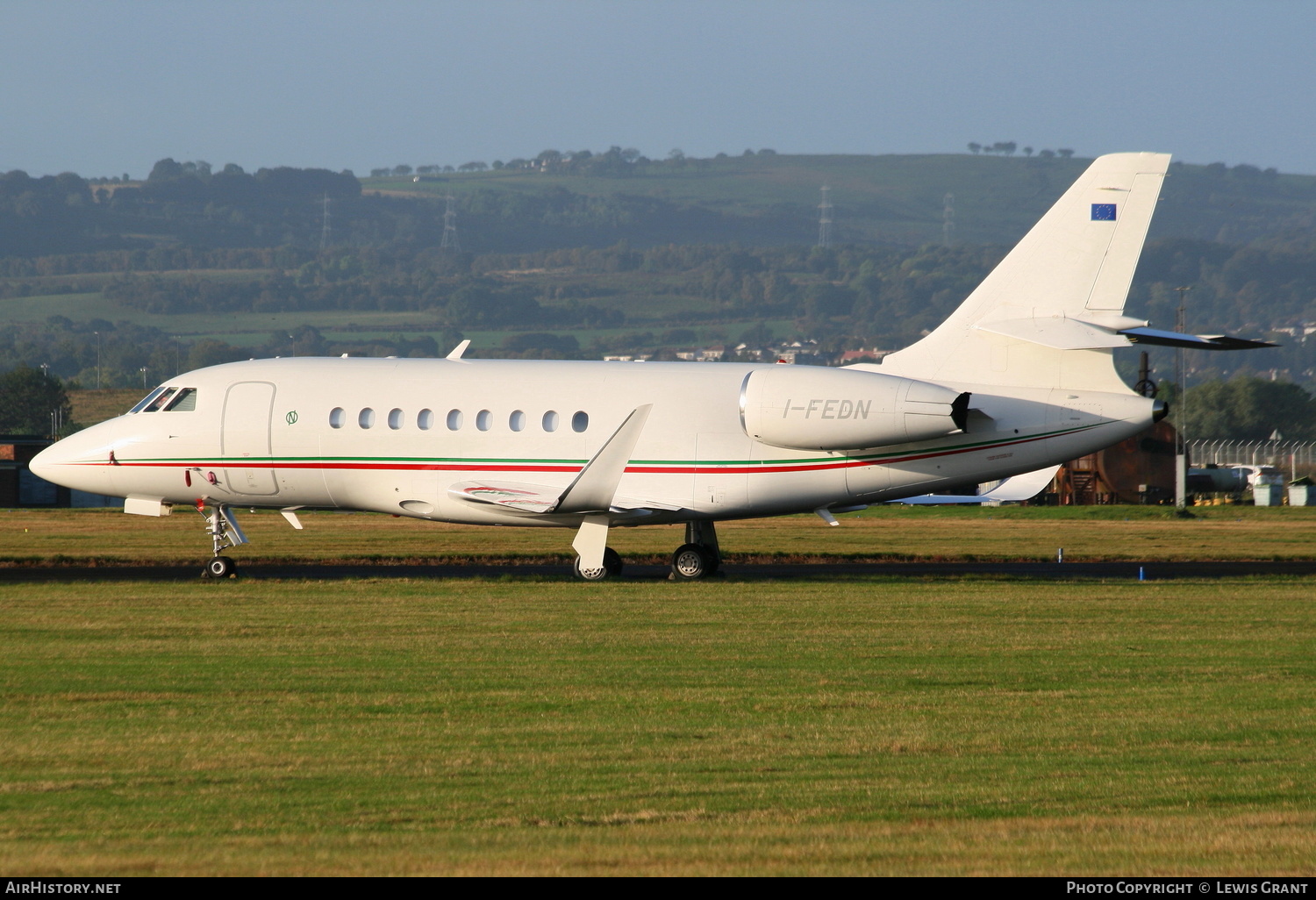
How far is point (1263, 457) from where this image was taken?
108938 mm

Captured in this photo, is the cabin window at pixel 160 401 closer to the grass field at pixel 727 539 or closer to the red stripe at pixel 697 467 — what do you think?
the red stripe at pixel 697 467

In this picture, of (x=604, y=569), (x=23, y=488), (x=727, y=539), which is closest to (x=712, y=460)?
(x=604, y=569)

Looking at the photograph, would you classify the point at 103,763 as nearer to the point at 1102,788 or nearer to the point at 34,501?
the point at 1102,788

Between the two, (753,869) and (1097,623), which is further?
(1097,623)

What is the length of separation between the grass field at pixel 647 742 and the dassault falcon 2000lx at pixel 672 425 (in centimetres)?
491

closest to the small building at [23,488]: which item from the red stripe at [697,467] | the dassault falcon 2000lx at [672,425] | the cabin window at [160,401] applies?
the cabin window at [160,401]

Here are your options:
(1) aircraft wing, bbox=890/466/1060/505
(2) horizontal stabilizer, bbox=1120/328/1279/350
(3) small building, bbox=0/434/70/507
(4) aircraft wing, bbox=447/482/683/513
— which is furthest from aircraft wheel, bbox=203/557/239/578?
(3) small building, bbox=0/434/70/507

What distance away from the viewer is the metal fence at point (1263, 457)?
3895 inches

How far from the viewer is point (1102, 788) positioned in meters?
9.75

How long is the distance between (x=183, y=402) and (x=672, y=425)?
Result: 9.21 metres

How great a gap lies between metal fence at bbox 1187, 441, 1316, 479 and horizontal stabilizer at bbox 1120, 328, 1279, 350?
77591mm

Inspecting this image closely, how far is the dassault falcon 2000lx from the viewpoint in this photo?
2409 centimetres

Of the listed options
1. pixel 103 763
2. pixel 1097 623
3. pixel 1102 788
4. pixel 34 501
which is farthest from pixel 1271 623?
pixel 34 501
